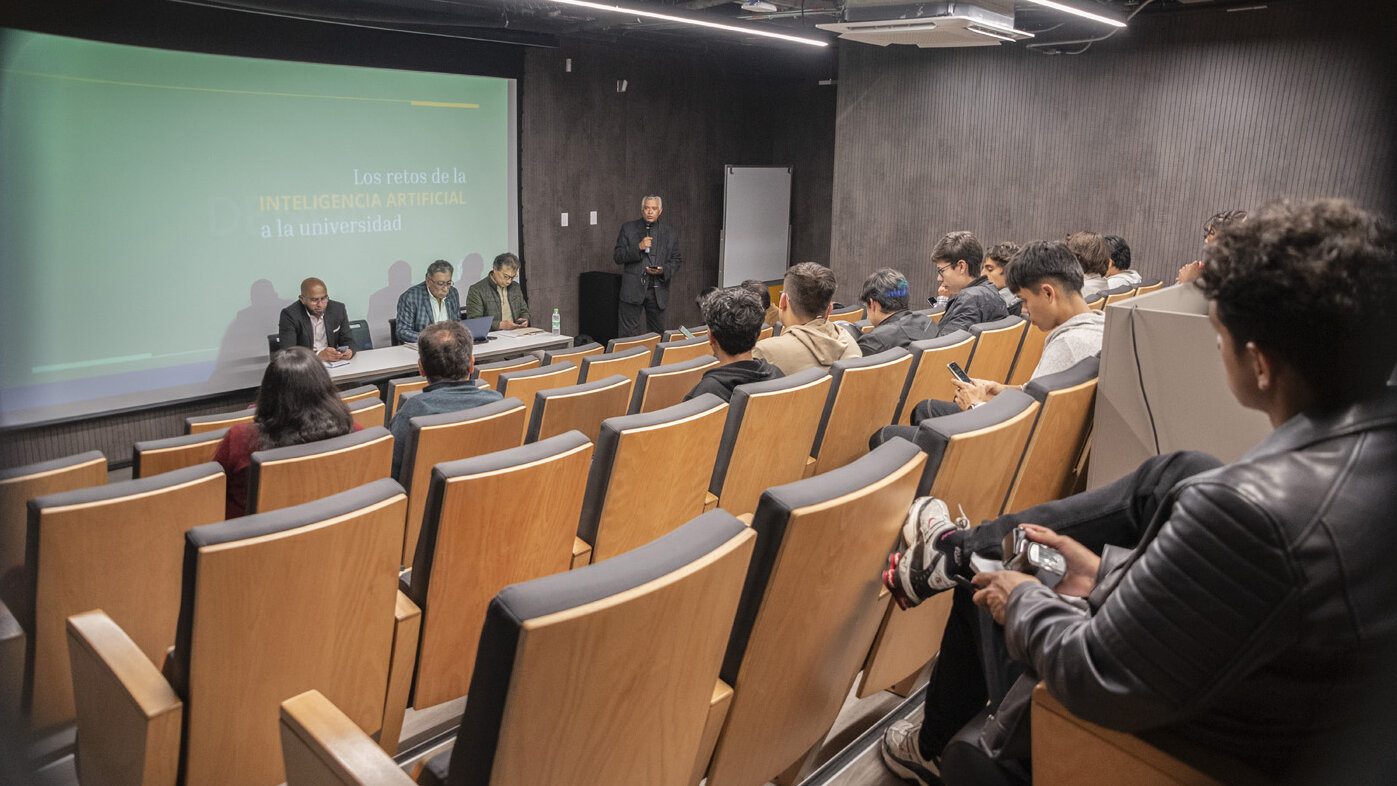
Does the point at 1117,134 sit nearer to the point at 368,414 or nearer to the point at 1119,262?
the point at 1119,262

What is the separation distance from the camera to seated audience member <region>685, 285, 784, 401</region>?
3062 millimetres

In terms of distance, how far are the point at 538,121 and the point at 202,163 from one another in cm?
325

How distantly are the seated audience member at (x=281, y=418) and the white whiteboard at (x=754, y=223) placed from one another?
7686 mm

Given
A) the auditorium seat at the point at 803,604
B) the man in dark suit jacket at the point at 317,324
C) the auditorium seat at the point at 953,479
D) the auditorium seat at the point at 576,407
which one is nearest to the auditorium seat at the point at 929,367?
the auditorium seat at the point at 576,407

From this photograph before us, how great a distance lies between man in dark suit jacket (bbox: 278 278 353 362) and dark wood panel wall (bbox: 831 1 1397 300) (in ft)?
16.8

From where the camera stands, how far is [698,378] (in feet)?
12.2

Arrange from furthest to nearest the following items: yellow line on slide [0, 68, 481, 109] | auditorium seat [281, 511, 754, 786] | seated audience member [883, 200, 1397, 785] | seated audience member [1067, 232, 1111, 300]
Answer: seated audience member [1067, 232, 1111, 300] → yellow line on slide [0, 68, 481, 109] → auditorium seat [281, 511, 754, 786] → seated audience member [883, 200, 1397, 785]

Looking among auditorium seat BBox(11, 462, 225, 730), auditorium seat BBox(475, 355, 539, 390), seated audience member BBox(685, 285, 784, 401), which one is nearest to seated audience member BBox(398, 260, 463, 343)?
auditorium seat BBox(475, 355, 539, 390)

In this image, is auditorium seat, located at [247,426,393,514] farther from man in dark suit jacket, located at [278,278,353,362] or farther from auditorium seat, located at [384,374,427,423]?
man in dark suit jacket, located at [278,278,353,362]

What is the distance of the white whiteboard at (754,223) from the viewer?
1002 centimetres

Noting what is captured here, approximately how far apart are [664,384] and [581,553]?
1197 mm

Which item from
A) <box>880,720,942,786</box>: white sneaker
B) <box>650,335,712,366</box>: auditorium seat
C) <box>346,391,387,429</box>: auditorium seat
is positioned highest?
<box>650,335,712,366</box>: auditorium seat

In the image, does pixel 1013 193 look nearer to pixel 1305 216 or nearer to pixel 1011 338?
pixel 1011 338

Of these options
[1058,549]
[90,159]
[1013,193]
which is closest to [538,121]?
[90,159]
